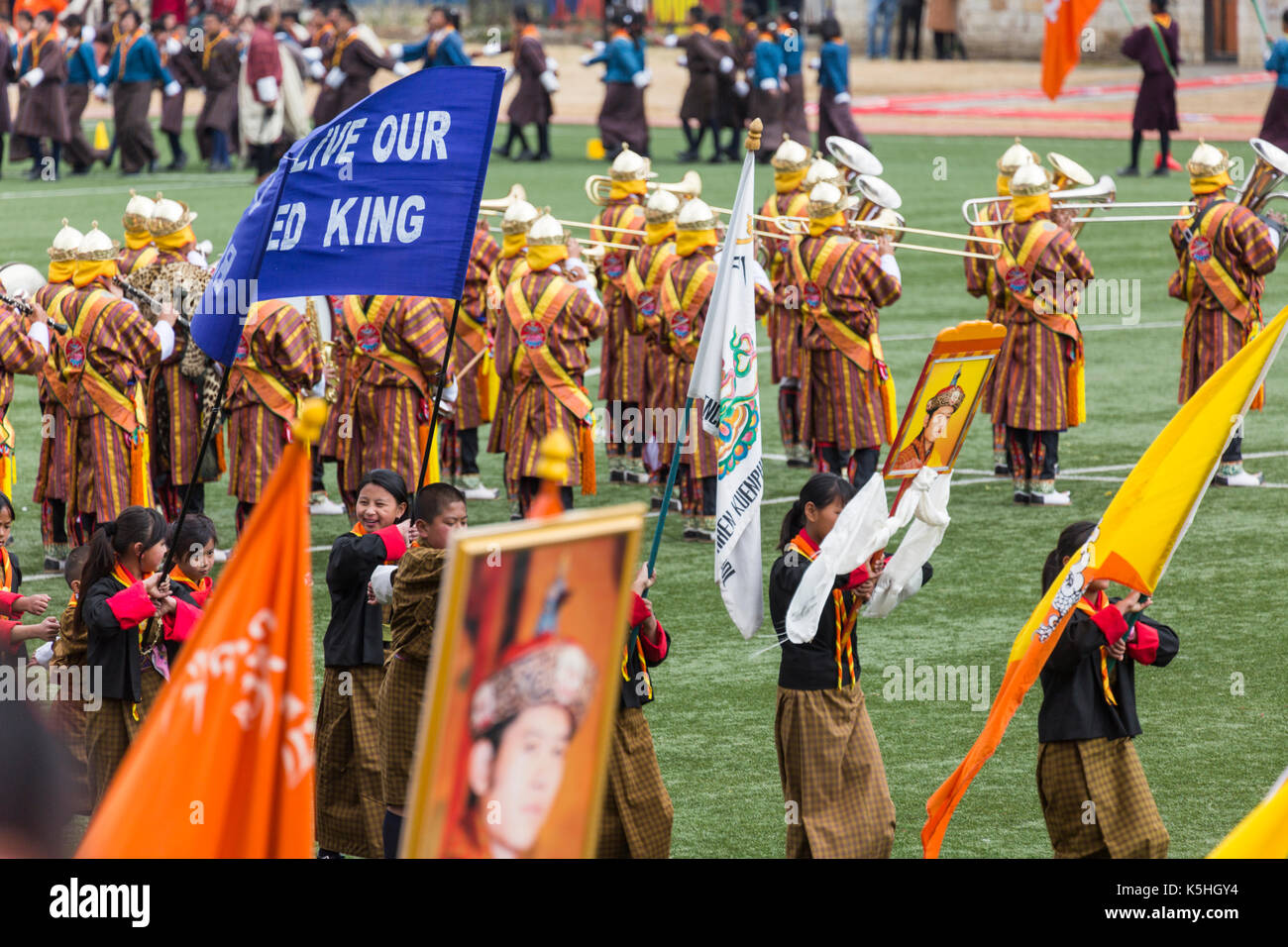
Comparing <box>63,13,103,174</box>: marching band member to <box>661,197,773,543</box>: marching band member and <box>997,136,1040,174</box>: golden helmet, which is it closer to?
<box>997,136,1040,174</box>: golden helmet

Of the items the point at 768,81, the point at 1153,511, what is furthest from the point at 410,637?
the point at 768,81

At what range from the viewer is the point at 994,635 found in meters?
9.88

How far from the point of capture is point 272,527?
12.6ft

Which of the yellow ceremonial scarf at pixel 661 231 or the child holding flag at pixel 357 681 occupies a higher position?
the yellow ceremonial scarf at pixel 661 231

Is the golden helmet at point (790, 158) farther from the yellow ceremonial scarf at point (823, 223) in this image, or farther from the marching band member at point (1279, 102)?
the marching band member at point (1279, 102)

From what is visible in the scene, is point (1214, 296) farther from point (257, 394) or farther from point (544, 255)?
point (257, 394)

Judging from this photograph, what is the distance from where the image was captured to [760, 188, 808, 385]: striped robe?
14.3 m

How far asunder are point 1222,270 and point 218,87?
17.7m

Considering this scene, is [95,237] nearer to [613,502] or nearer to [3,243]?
[613,502]

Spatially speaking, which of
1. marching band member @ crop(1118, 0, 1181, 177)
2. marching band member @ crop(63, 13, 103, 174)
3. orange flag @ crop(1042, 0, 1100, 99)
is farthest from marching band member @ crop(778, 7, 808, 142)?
marching band member @ crop(63, 13, 103, 174)

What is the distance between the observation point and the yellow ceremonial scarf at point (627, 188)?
14.6 meters

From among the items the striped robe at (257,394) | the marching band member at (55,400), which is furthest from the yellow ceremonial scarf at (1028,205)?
the marching band member at (55,400)

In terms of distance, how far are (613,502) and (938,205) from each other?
40.7ft

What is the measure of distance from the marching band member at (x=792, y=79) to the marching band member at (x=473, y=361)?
15282 millimetres
